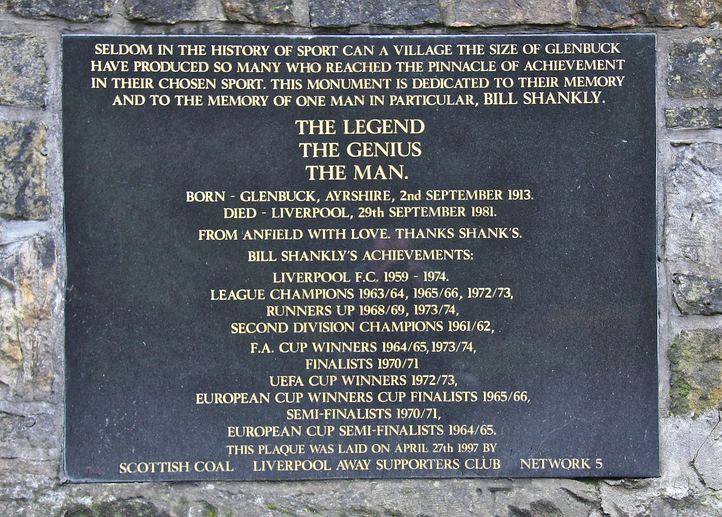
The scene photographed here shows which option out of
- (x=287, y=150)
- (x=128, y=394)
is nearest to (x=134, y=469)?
(x=128, y=394)

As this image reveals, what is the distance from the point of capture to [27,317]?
2.53 m

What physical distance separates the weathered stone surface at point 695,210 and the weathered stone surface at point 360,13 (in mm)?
1152

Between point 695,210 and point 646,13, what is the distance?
0.78 meters

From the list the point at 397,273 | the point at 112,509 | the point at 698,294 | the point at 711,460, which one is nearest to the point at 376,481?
the point at 397,273

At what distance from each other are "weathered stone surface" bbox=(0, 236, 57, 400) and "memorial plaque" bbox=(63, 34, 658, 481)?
0.23 meters

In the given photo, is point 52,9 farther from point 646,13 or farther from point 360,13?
point 646,13

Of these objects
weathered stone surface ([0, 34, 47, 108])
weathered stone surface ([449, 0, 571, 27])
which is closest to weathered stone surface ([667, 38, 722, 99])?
weathered stone surface ([449, 0, 571, 27])

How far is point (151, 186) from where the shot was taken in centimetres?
252

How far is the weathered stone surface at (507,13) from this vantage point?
2.56 m

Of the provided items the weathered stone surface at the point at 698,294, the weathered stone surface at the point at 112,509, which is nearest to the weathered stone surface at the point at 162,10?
the weathered stone surface at the point at 112,509

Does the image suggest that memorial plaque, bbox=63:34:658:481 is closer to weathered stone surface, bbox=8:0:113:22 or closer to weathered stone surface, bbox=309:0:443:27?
weathered stone surface, bbox=309:0:443:27

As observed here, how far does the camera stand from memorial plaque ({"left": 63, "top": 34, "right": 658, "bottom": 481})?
8.30ft

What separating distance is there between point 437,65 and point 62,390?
1.89m

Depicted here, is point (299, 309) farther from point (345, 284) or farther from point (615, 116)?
point (615, 116)
